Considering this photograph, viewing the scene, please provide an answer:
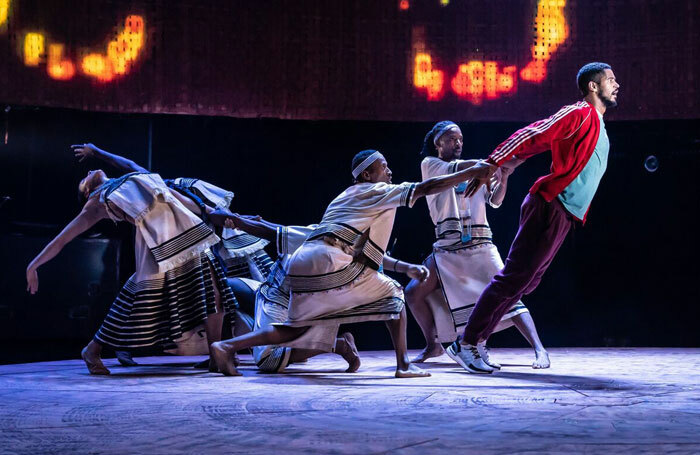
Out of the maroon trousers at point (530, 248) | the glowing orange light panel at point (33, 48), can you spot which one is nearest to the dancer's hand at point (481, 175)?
the maroon trousers at point (530, 248)

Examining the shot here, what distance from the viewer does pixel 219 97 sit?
5676 millimetres

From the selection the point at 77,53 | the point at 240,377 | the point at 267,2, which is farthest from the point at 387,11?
the point at 240,377

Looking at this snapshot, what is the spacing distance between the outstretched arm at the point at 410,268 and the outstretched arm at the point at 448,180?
0.46 metres

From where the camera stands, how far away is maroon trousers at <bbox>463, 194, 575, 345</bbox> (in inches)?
148

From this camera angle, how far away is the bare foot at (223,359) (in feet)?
12.8

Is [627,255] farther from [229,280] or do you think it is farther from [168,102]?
[168,102]

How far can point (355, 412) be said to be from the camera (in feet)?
8.37

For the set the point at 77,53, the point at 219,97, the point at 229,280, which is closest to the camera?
the point at 229,280

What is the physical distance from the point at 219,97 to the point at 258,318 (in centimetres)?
196

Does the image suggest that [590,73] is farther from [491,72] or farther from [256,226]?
[491,72]

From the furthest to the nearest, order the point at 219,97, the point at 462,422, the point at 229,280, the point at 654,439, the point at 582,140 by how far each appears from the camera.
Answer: the point at 219,97 < the point at 229,280 < the point at 582,140 < the point at 462,422 < the point at 654,439

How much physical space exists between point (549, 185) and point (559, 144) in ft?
0.63

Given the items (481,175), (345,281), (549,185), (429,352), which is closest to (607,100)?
(549,185)

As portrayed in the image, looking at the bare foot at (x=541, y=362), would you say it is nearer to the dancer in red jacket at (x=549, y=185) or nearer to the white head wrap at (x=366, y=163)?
the dancer in red jacket at (x=549, y=185)
